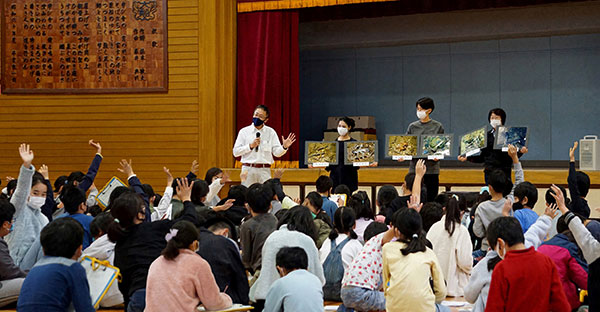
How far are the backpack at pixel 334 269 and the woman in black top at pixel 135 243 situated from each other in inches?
48.3

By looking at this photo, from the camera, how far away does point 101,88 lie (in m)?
9.97

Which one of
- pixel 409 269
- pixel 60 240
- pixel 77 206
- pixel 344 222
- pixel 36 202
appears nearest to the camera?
pixel 60 240

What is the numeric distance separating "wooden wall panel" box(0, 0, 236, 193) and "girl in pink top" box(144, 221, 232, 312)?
21.3 ft

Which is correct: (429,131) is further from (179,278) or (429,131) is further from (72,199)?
(179,278)

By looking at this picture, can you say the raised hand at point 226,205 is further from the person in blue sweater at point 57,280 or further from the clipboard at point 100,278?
the person in blue sweater at point 57,280

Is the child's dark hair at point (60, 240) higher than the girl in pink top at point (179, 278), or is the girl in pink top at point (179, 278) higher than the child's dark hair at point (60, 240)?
the child's dark hair at point (60, 240)

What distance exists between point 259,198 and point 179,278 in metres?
1.25

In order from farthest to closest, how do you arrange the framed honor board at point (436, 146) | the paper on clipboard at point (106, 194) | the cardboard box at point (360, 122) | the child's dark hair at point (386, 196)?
1. the cardboard box at point (360, 122)
2. the framed honor board at point (436, 146)
3. the child's dark hair at point (386, 196)
4. the paper on clipboard at point (106, 194)

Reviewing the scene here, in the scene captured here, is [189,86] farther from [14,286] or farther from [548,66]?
[548,66]

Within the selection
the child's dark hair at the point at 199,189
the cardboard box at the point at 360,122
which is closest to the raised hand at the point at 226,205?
the child's dark hair at the point at 199,189

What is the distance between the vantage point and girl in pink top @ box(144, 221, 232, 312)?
3246 millimetres

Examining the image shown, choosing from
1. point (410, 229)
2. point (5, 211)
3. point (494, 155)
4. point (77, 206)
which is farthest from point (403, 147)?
point (5, 211)

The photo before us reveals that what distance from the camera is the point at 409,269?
3482 millimetres

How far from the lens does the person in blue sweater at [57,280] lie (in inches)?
108
